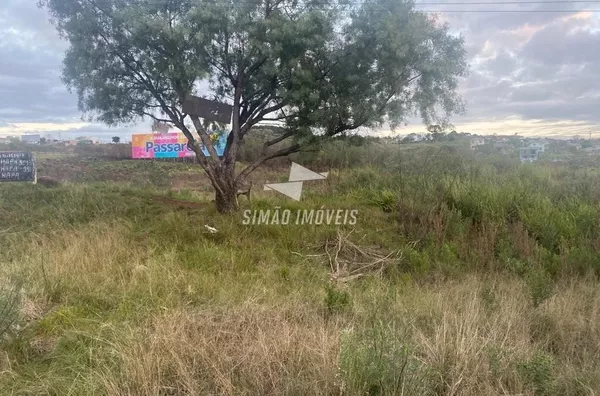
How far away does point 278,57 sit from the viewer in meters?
7.01

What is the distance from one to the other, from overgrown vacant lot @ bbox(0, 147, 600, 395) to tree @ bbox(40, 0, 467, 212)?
2177mm

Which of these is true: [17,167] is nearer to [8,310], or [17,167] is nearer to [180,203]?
[180,203]

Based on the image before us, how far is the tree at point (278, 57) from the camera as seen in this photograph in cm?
679

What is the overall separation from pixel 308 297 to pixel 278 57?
4.60 meters

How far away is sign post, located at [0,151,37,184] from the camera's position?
35.2ft

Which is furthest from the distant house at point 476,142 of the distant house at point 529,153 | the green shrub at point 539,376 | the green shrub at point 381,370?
the green shrub at point 381,370

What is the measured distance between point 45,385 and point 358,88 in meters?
6.64

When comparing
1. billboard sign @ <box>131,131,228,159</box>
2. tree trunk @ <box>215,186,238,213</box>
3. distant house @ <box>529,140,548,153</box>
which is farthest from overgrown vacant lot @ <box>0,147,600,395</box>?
billboard sign @ <box>131,131,228,159</box>

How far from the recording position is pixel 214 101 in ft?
26.7

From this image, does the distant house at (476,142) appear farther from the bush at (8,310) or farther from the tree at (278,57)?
the bush at (8,310)

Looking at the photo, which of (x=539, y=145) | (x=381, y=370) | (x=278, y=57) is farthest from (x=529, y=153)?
(x=381, y=370)

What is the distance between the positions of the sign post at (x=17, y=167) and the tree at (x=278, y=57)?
4.11 metres

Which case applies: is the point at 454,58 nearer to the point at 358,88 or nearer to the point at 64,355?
the point at 358,88

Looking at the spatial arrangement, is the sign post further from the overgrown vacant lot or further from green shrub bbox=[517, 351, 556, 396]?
green shrub bbox=[517, 351, 556, 396]
